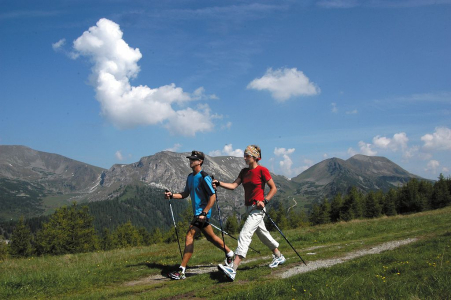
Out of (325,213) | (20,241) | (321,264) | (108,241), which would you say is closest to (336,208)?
(325,213)

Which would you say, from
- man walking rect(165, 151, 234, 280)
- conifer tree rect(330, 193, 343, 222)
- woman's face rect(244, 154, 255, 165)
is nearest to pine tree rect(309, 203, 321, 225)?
conifer tree rect(330, 193, 343, 222)

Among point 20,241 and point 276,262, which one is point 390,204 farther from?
point 20,241

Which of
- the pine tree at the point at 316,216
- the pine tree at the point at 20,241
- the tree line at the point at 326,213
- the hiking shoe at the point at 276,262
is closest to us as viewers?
the hiking shoe at the point at 276,262

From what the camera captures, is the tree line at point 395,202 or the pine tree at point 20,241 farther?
the tree line at point 395,202

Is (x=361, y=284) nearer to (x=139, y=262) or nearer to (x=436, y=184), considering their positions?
(x=139, y=262)

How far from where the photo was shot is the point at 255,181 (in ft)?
29.8

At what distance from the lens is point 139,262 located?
12.3 meters

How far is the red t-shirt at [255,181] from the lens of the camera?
9094 millimetres

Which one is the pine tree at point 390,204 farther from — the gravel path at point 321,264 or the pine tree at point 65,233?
the gravel path at point 321,264

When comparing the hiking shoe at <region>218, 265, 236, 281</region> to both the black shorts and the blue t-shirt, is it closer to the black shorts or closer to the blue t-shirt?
the black shorts

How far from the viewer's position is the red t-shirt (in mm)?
9094

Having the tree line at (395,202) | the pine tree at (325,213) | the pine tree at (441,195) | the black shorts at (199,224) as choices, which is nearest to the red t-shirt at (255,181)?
the black shorts at (199,224)

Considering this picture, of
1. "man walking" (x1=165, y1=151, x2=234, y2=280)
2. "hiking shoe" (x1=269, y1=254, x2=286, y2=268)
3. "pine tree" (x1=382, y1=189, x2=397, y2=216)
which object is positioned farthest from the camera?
"pine tree" (x1=382, y1=189, x2=397, y2=216)

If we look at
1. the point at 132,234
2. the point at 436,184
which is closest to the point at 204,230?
the point at 132,234
